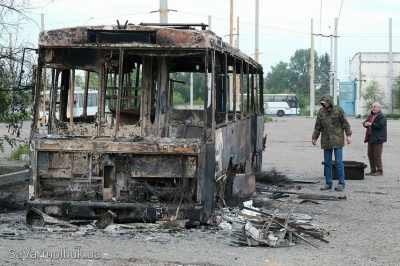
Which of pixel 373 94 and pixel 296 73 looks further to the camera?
pixel 296 73

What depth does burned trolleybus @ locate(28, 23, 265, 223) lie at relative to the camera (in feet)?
35.9

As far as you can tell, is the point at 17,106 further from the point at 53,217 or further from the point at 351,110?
the point at 351,110

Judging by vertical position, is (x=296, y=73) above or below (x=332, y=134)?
above

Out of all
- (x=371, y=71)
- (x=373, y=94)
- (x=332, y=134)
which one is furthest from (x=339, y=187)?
(x=371, y=71)

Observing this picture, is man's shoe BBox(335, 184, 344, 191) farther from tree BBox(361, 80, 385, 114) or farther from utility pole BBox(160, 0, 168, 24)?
tree BBox(361, 80, 385, 114)

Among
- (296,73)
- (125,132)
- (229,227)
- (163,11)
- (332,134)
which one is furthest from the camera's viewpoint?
(296,73)

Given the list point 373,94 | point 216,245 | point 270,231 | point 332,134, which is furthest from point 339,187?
point 373,94

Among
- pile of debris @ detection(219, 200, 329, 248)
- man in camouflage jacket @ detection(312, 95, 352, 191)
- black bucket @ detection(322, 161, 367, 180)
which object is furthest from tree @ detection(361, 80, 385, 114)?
pile of debris @ detection(219, 200, 329, 248)

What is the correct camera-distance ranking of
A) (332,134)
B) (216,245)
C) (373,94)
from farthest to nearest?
1. (373,94)
2. (332,134)
3. (216,245)

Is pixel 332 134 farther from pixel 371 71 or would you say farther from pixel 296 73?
pixel 296 73

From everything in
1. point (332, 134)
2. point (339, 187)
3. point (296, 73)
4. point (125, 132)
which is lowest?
point (339, 187)

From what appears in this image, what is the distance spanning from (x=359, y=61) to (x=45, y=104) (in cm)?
9345

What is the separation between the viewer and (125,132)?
37.5 feet

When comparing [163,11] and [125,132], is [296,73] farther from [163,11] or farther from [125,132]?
[125,132]
